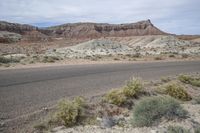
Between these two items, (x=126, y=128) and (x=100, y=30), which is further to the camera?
(x=100, y=30)

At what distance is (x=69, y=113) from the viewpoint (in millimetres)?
8531

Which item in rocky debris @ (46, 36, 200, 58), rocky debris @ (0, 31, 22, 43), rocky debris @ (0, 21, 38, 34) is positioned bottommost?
rocky debris @ (0, 31, 22, 43)

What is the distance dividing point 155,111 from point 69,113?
245 cm

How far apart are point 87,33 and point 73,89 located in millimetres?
153508

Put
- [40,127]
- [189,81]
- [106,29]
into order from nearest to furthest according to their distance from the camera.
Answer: [40,127] < [189,81] < [106,29]

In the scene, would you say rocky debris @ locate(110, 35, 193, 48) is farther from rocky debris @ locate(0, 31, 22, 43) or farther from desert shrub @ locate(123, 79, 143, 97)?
desert shrub @ locate(123, 79, 143, 97)

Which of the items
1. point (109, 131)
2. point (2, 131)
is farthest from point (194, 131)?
point (2, 131)

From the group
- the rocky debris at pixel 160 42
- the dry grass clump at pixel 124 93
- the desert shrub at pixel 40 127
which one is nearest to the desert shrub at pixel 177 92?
the dry grass clump at pixel 124 93

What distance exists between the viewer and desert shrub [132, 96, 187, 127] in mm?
8305

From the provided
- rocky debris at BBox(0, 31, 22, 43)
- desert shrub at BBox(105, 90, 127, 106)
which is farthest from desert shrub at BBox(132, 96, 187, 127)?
rocky debris at BBox(0, 31, 22, 43)

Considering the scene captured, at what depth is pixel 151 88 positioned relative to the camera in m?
13.7

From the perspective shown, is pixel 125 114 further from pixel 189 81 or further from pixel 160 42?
pixel 160 42

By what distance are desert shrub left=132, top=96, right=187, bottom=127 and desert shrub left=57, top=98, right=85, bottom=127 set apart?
1.60m

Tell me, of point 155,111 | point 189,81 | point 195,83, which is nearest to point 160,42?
point 189,81
